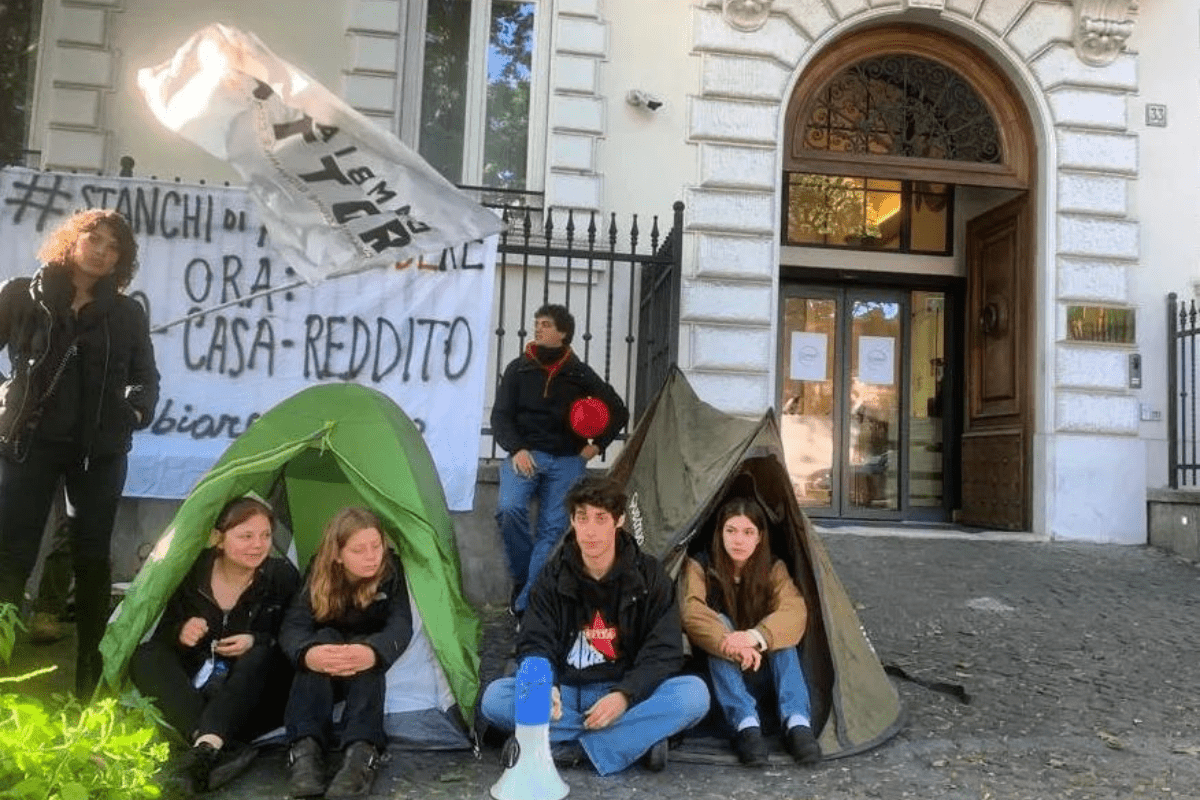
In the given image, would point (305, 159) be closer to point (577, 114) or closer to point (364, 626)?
point (364, 626)

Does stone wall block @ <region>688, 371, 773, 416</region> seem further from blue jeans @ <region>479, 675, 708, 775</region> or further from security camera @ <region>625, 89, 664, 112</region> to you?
blue jeans @ <region>479, 675, 708, 775</region>

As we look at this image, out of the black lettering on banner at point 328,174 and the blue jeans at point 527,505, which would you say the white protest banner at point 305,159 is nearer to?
the black lettering on banner at point 328,174

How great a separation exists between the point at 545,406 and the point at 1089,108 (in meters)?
6.88

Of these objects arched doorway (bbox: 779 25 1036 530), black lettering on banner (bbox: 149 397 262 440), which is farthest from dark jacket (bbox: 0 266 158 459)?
arched doorway (bbox: 779 25 1036 530)

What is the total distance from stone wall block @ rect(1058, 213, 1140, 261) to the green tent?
23.7ft

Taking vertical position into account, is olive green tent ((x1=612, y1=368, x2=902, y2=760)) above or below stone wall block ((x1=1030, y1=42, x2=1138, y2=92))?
below

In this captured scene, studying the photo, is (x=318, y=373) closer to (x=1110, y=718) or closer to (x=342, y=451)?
(x=342, y=451)

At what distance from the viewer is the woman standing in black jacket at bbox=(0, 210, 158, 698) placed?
13.1ft

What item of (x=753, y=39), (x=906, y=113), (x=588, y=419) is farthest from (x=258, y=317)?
(x=906, y=113)

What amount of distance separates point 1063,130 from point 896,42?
1818mm

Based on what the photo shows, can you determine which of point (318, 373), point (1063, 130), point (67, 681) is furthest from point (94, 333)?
point (1063, 130)

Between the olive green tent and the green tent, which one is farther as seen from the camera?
the olive green tent

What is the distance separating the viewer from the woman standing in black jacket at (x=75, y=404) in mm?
3996

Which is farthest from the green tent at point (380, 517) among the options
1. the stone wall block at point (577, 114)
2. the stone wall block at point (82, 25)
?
the stone wall block at point (82, 25)
